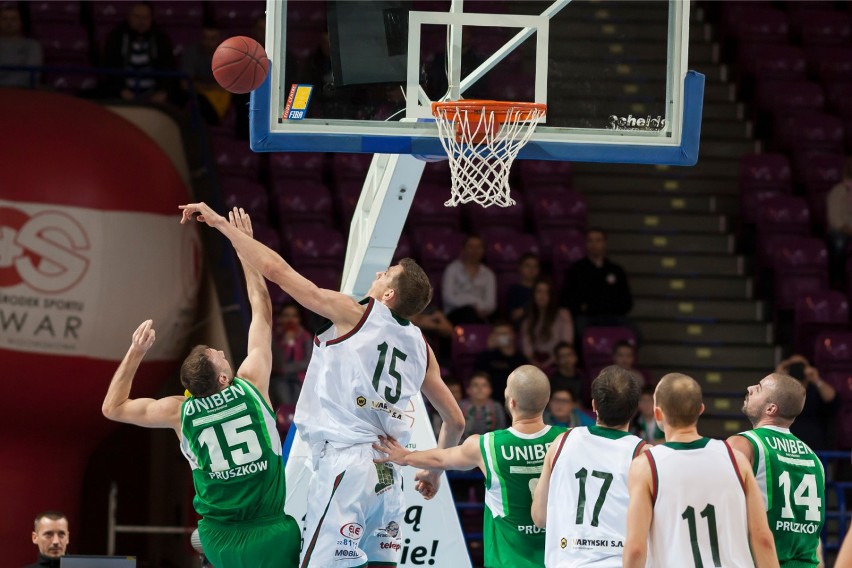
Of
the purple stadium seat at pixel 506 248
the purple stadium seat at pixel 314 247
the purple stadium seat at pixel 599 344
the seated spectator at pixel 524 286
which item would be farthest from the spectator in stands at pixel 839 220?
the purple stadium seat at pixel 314 247

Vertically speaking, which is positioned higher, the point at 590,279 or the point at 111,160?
the point at 111,160

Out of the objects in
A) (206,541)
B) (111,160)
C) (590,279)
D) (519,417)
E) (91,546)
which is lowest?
(91,546)

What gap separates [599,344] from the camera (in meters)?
13.2

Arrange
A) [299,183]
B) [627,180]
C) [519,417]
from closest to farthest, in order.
Result: [519,417]
[299,183]
[627,180]

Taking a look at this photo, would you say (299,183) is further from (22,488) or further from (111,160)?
(22,488)

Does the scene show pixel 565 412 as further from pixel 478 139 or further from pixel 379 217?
pixel 478 139

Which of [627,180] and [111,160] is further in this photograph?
[627,180]

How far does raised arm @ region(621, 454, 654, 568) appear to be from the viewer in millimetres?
5301

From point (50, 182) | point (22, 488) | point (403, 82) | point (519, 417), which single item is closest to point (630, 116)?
point (403, 82)

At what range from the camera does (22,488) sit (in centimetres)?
1168

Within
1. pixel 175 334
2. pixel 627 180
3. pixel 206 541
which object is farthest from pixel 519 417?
pixel 627 180

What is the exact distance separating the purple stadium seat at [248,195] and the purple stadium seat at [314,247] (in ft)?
1.28

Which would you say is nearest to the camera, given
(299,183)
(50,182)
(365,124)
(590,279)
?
(365,124)

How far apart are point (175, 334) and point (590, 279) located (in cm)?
399
